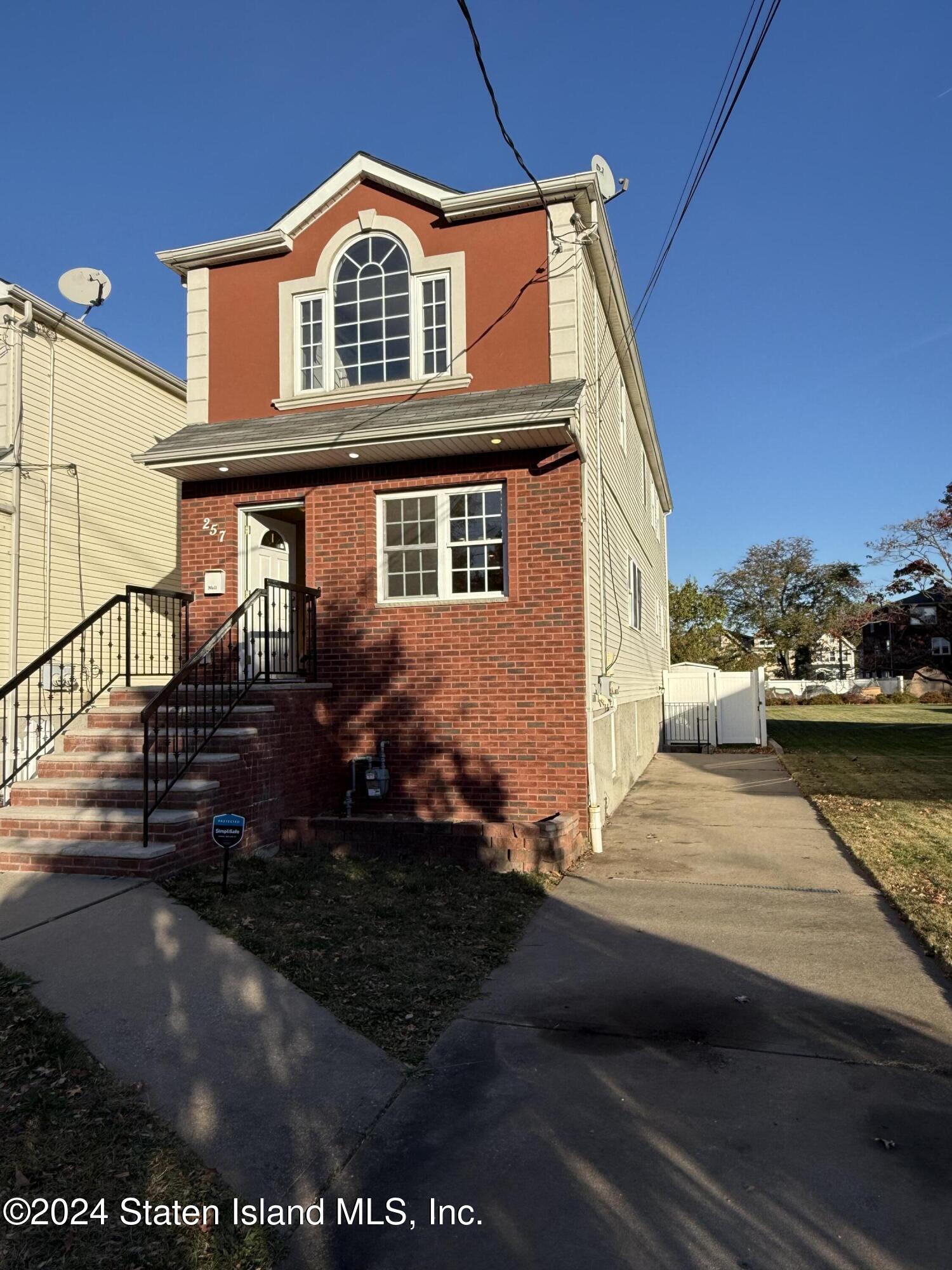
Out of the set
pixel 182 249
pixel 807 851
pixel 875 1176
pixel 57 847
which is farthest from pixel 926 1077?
pixel 182 249

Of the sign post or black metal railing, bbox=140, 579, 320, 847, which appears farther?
black metal railing, bbox=140, 579, 320, 847

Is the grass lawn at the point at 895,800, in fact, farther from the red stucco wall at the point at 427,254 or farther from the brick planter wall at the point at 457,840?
the red stucco wall at the point at 427,254

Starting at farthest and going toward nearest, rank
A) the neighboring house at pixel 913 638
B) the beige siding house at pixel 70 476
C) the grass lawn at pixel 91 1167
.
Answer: the neighboring house at pixel 913 638
the beige siding house at pixel 70 476
the grass lawn at pixel 91 1167

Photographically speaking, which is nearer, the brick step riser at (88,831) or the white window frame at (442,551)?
the brick step riser at (88,831)

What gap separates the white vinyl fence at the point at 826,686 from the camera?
57969mm

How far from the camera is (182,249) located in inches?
444

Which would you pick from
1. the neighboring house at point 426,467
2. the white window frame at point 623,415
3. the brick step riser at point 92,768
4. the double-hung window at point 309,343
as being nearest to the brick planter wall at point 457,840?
the neighboring house at point 426,467

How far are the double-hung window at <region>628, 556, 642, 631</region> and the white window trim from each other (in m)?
6.00

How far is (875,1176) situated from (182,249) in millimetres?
11856

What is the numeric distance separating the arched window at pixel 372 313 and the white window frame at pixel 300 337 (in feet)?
0.39

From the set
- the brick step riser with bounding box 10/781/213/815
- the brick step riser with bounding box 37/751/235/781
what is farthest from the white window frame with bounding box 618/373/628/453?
the brick step riser with bounding box 10/781/213/815

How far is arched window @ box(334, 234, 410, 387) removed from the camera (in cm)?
1062

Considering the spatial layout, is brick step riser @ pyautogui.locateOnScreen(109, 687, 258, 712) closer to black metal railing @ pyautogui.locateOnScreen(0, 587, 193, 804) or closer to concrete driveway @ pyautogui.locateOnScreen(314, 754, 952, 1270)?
black metal railing @ pyautogui.locateOnScreen(0, 587, 193, 804)

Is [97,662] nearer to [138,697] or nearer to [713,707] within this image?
[138,697]
